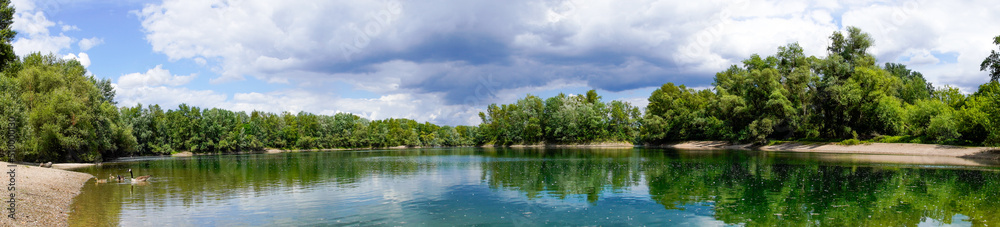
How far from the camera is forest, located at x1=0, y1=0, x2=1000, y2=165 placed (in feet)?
180

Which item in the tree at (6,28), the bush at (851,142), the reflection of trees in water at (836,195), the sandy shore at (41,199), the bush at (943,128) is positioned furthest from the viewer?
the bush at (851,142)

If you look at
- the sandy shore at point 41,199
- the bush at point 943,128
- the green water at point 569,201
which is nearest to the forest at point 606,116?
the bush at point 943,128

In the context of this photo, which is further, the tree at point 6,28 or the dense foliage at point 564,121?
the dense foliage at point 564,121

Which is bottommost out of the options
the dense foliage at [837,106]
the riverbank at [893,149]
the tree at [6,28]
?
the riverbank at [893,149]

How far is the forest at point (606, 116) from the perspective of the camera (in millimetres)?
54969

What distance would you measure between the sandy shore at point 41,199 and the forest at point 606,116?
586 centimetres

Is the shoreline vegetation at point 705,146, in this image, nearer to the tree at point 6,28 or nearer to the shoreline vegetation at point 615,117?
the shoreline vegetation at point 615,117

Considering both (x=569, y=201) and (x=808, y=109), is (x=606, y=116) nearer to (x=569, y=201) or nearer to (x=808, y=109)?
(x=808, y=109)

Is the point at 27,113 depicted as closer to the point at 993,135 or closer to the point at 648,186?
the point at 648,186

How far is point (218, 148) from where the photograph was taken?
12769 centimetres

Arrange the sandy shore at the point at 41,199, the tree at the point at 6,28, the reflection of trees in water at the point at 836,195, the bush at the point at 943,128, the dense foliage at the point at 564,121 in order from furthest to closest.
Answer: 1. the dense foliage at the point at 564,121
2. the bush at the point at 943,128
3. the tree at the point at 6,28
4. the reflection of trees in water at the point at 836,195
5. the sandy shore at the point at 41,199

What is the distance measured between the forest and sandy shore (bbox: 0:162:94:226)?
5.86 meters

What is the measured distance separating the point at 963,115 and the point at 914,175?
31.2 meters

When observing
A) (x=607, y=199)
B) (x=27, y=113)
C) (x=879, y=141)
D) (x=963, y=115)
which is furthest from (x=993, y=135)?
(x=27, y=113)
